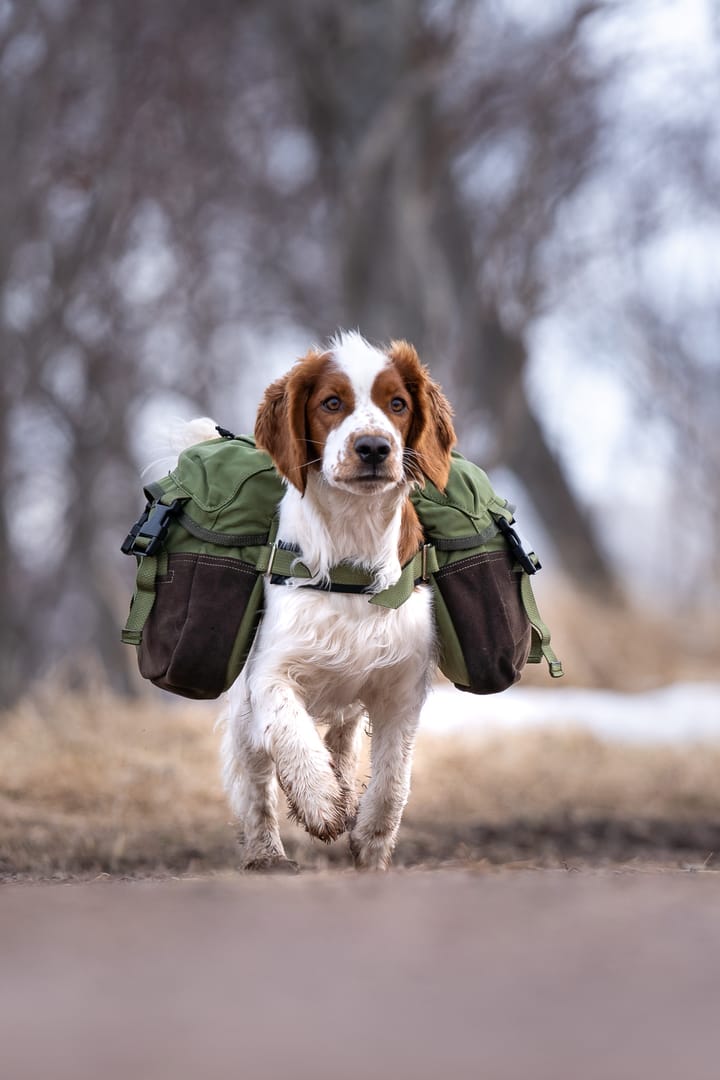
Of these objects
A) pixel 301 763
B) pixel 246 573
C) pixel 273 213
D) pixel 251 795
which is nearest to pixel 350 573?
pixel 246 573

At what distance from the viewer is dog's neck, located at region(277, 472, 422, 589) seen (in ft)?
14.0

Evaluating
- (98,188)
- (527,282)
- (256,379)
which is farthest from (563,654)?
(256,379)

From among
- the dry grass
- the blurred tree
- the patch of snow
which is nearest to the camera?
the dry grass

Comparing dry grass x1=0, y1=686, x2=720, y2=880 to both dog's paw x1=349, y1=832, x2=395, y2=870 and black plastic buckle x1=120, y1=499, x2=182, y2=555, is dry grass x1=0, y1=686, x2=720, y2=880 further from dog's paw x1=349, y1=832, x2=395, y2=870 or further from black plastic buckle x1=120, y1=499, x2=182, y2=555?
black plastic buckle x1=120, y1=499, x2=182, y2=555

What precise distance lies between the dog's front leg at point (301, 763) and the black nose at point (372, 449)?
0.82m

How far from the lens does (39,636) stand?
736 inches

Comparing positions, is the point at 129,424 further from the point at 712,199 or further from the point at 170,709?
the point at 712,199

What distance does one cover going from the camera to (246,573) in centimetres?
443

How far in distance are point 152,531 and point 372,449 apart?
853 millimetres

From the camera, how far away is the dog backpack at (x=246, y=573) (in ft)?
14.4

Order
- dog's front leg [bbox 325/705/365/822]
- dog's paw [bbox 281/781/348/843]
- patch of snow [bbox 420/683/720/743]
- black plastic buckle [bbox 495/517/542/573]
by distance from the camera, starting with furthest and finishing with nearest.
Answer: patch of snow [bbox 420/683/720/743], dog's front leg [bbox 325/705/365/822], black plastic buckle [bbox 495/517/542/573], dog's paw [bbox 281/781/348/843]

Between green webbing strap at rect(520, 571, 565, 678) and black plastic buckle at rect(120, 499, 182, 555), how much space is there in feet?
3.86

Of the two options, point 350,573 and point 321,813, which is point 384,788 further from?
point 350,573

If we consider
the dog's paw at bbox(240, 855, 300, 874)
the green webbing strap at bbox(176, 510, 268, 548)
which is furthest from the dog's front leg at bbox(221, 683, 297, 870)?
the green webbing strap at bbox(176, 510, 268, 548)
